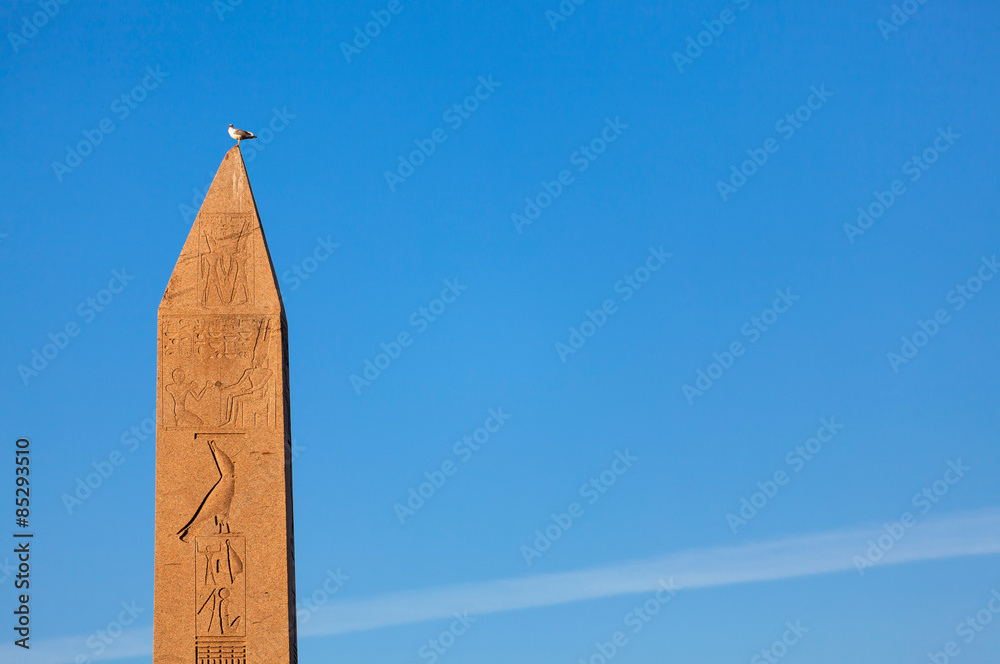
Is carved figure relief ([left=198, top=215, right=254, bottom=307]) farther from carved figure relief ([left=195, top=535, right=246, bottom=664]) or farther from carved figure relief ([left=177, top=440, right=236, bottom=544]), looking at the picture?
carved figure relief ([left=195, top=535, right=246, bottom=664])

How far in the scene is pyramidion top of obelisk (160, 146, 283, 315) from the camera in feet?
47.8

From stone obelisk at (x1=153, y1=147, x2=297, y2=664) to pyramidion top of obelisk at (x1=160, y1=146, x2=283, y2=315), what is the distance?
0.01m

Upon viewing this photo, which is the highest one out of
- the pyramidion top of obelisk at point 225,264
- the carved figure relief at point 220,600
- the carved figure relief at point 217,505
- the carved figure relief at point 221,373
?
the pyramidion top of obelisk at point 225,264

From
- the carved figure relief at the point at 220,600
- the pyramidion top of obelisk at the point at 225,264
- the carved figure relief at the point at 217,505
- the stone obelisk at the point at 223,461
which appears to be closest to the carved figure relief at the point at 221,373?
the stone obelisk at the point at 223,461

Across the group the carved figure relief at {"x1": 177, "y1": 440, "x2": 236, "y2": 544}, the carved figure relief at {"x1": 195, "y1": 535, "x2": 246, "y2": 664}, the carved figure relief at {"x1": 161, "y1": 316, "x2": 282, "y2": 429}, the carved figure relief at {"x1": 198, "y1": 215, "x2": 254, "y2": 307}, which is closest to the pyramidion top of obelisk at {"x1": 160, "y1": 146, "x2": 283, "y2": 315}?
the carved figure relief at {"x1": 198, "y1": 215, "x2": 254, "y2": 307}

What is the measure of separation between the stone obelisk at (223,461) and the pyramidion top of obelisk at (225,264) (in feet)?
0.04

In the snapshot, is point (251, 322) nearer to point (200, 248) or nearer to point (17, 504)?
point (200, 248)

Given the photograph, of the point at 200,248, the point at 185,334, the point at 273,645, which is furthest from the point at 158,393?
the point at 273,645

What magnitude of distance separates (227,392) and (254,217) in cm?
190

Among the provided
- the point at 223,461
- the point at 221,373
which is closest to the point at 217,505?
the point at 223,461

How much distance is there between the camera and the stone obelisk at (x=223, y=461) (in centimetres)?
1387

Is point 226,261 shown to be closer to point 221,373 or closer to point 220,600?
point 221,373

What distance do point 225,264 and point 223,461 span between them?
6.58 feet

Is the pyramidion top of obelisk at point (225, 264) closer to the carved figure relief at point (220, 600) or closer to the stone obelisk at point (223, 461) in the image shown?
the stone obelisk at point (223, 461)
